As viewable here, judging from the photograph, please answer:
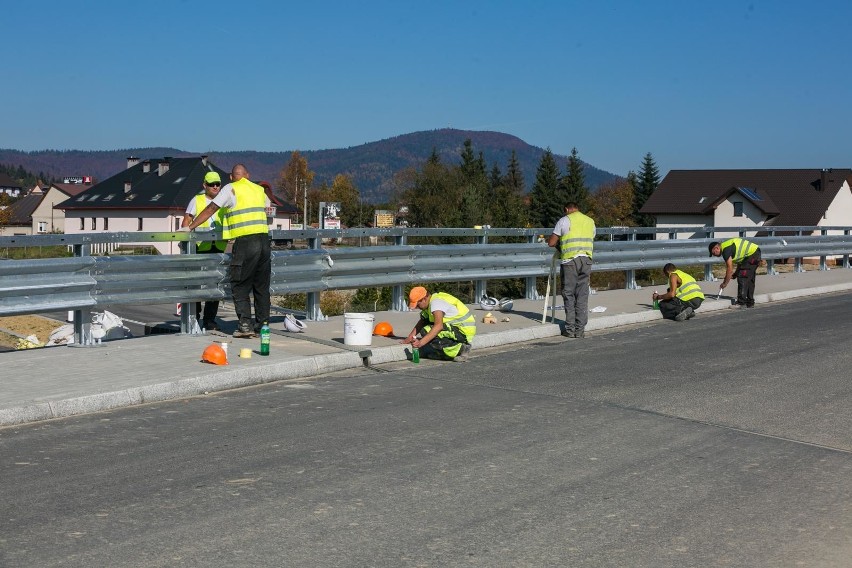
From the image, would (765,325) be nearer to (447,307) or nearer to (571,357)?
(571,357)

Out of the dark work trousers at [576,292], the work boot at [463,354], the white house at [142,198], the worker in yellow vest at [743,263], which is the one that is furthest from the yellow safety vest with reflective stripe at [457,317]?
the white house at [142,198]

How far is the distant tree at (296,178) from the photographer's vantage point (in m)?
165

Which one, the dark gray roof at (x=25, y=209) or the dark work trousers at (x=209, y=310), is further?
the dark gray roof at (x=25, y=209)

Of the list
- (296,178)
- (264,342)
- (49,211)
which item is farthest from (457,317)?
(296,178)

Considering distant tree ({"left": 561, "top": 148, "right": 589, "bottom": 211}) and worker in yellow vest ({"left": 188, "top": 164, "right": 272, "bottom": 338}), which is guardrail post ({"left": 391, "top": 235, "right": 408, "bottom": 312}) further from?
distant tree ({"left": 561, "top": 148, "right": 589, "bottom": 211})

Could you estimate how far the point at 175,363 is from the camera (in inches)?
405

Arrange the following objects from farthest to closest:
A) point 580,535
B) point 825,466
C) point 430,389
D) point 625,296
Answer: point 625,296
point 430,389
point 825,466
point 580,535

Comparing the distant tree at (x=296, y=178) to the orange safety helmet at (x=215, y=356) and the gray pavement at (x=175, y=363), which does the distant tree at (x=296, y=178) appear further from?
the orange safety helmet at (x=215, y=356)

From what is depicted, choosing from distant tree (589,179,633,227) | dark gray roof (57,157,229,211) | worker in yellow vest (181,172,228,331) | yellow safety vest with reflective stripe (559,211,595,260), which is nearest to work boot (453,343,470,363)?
yellow safety vest with reflective stripe (559,211,595,260)

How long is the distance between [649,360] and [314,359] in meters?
3.81

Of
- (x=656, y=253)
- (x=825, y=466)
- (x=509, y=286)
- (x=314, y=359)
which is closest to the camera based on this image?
(x=825, y=466)

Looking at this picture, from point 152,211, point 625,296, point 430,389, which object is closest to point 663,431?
point 430,389

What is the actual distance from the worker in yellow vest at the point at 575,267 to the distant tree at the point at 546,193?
96.7 m

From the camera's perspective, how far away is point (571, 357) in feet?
40.3
